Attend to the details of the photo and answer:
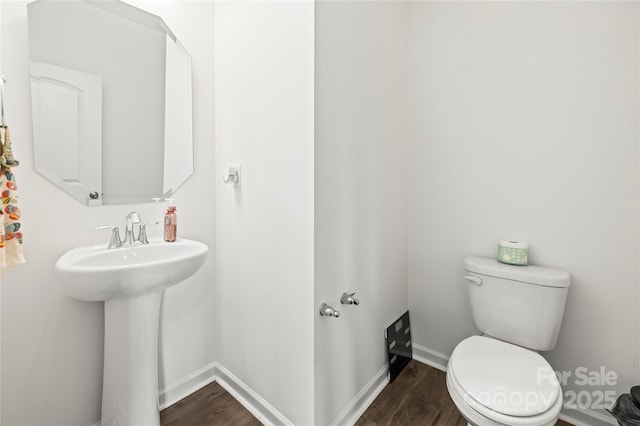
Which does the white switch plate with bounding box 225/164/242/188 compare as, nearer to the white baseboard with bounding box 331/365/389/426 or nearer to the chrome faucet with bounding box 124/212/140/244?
the chrome faucet with bounding box 124/212/140/244

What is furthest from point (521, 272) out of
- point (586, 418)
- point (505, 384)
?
point (586, 418)

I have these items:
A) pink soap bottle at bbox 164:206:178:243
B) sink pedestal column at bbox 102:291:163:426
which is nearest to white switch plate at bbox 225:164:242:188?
pink soap bottle at bbox 164:206:178:243

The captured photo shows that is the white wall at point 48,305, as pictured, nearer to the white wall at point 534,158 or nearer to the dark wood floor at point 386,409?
the dark wood floor at point 386,409

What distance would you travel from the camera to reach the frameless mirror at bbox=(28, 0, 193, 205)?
1131 millimetres

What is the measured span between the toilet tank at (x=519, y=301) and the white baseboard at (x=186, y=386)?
1.48m

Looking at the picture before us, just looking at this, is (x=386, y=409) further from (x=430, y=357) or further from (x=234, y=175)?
(x=234, y=175)

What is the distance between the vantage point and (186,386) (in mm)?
1560

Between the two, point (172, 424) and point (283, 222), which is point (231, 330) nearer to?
point (172, 424)

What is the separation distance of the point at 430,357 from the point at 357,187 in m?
1.22

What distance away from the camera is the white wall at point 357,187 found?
1196 mm

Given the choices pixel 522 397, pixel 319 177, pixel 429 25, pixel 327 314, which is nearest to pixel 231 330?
pixel 327 314

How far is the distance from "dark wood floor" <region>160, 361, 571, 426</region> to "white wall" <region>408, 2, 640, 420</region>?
1.03 ft

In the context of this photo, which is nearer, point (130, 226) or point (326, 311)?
point (326, 311)

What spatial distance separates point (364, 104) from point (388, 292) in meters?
1.04
